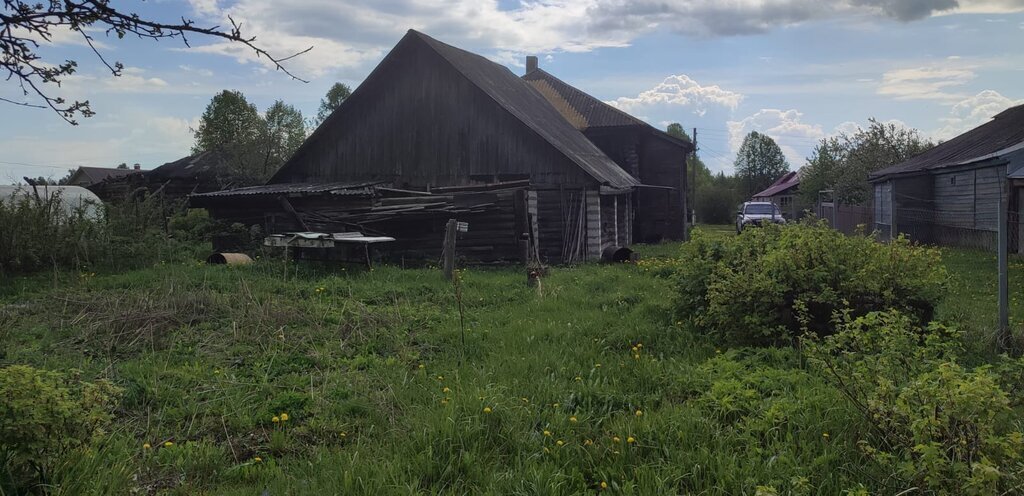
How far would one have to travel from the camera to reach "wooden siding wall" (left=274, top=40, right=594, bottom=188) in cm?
1727

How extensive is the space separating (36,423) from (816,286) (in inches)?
254

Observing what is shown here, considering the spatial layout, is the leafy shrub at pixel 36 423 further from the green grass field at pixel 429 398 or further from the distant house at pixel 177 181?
the distant house at pixel 177 181

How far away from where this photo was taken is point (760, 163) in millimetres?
84625

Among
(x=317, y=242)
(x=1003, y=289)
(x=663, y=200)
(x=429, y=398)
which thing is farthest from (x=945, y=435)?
(x=663, y=200)

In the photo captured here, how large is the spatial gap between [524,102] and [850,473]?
2078 cm

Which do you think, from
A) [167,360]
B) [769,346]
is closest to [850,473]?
[769,346]

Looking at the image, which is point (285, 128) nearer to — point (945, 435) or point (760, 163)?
point (945, 435)

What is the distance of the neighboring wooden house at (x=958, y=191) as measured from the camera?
17.4 metres

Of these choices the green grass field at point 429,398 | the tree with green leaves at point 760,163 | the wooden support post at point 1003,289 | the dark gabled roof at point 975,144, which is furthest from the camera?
the tree with green leaves at point 760,163

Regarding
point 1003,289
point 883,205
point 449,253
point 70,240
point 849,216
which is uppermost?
point 883,205

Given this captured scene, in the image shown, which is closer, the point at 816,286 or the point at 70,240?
the point at 816,286

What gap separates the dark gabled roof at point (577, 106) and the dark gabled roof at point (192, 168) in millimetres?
17420

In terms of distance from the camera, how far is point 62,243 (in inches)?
472

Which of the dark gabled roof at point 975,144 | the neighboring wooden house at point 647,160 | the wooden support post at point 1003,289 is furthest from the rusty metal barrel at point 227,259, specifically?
the dark gabled roof at point 975,144
